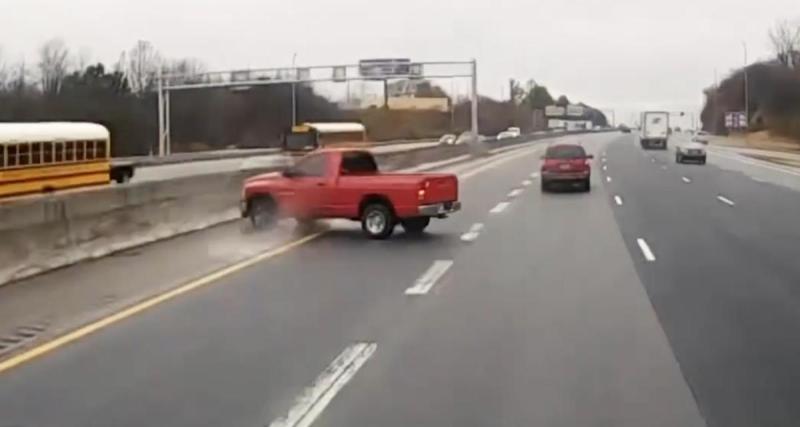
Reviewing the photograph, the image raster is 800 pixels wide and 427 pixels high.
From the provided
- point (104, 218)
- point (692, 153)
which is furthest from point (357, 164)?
point (692, 153)

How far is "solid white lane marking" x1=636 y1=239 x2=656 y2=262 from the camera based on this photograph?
18203 mm

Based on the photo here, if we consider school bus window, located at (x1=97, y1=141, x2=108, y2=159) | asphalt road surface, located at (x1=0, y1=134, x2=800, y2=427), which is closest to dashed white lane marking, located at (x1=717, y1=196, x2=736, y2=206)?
asphalt road surface, located at (x1=0, y1=134, x2=800, y2=427)

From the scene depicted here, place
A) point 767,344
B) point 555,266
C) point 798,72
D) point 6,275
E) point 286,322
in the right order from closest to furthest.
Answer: point 767,344 < point 286,322 < point 6,275 < point 555,266 < point 798,72

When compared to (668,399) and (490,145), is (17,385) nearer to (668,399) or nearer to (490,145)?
(668,399)

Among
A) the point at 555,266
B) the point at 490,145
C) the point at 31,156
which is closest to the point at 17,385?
the point at 555,266

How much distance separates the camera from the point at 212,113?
106062 millimetres

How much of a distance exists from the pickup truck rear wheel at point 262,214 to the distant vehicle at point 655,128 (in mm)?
75498

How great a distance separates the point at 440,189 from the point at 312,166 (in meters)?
2.81

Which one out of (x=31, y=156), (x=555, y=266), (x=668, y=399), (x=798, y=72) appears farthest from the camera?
(x=798, y=72)

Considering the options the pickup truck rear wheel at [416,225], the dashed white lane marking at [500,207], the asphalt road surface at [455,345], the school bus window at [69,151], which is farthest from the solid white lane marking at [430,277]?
the school bus window at [69,151]

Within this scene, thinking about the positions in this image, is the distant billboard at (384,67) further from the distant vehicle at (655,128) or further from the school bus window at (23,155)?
the school bus window at (23,155)

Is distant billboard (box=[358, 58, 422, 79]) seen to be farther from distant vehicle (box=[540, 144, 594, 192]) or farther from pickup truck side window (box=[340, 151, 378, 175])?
pickup truck side window (box=[340, 151, 378, 175])

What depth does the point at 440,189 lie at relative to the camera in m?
22.7

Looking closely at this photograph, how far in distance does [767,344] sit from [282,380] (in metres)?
4.58
